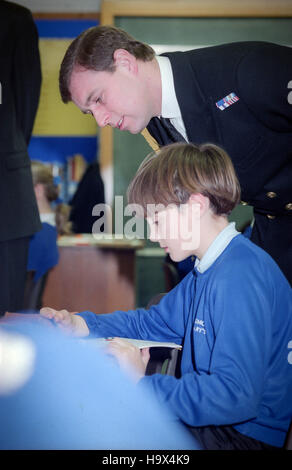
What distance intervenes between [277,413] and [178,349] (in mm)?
200

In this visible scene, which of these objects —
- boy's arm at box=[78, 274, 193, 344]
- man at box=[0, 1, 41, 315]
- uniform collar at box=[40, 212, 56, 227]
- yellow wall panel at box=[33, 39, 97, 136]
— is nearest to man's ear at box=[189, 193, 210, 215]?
boy's arm at box=[78, 274, 193, 344]

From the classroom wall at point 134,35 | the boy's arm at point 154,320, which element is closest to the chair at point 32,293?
the boy's arm at point 154,320

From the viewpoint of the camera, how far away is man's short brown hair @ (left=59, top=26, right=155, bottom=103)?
1.06 m

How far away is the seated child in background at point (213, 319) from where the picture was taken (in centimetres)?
72

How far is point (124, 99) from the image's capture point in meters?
1.09

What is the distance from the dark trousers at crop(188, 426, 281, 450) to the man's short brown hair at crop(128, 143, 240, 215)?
36 centimetres

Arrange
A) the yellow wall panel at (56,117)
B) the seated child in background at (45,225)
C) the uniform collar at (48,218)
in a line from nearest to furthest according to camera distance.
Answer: the seated child in background at (45,225)
the uniform collar at (48,218)
the yellow wall panel at (56,117)

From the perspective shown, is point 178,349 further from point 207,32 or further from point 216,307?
point 207,32

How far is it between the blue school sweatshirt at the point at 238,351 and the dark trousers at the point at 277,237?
0.81 ft

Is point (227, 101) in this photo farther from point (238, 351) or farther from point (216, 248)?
point (238, 351)

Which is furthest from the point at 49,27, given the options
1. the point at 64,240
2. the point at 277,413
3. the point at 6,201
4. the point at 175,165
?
the point at 277,413

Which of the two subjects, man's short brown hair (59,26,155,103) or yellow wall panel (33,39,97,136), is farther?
yellow wall panel (33,39,97,136)

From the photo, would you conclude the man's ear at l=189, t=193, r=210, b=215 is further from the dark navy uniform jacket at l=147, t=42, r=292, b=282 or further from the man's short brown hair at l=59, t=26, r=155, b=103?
the man's short brown hair at l=59, t=26, r=155, b=103

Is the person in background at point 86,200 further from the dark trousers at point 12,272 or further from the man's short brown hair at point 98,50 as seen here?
the man's short brown hair at point 98,50
